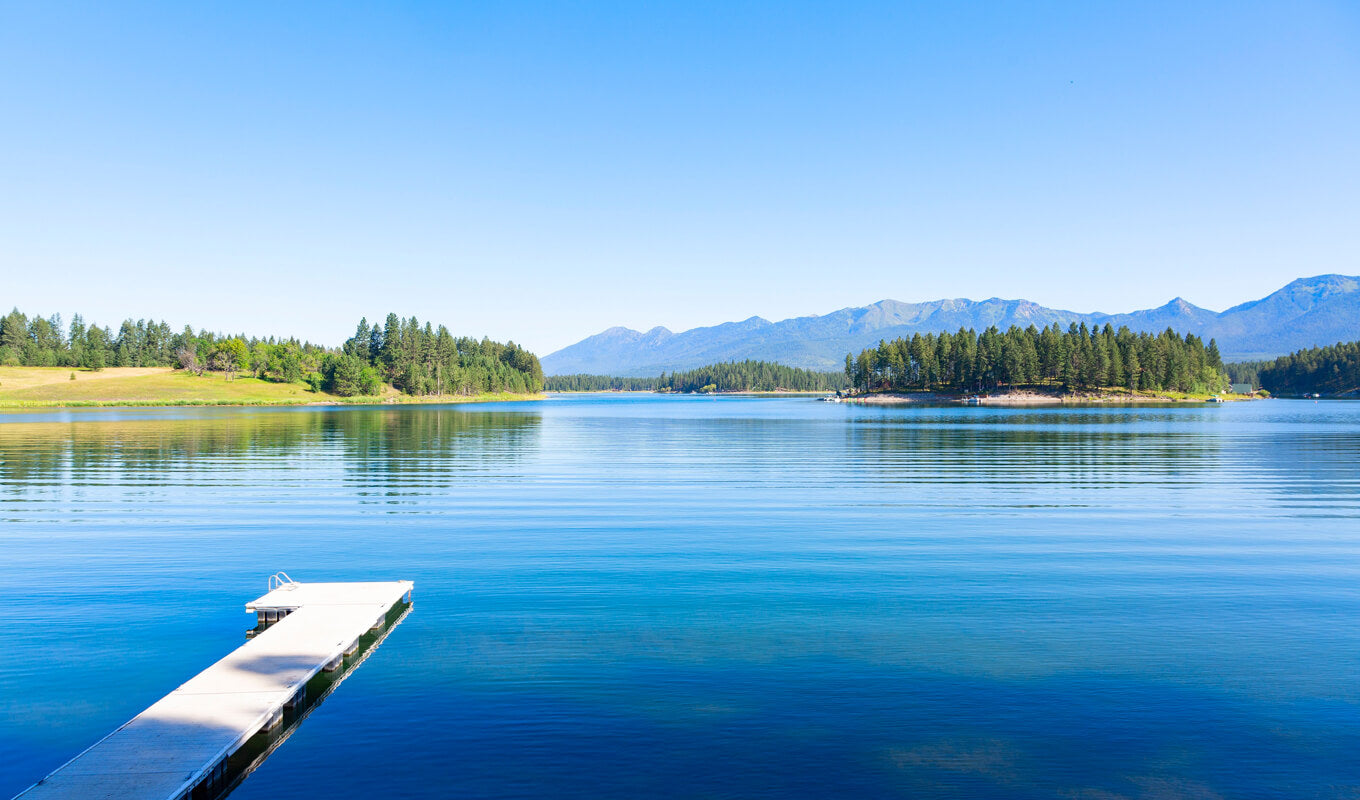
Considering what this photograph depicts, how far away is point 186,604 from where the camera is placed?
17141 millimetres

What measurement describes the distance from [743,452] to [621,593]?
43.5 meters

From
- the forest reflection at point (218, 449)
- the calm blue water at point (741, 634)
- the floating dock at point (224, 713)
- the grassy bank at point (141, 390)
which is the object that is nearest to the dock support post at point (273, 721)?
the floating dock at point (224, 713)

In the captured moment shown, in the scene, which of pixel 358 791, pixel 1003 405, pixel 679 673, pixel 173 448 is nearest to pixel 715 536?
pixel 679 673

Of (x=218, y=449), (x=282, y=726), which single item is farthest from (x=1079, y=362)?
(x=282, y=726)

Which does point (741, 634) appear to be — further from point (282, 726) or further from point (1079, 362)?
point (1079, 362)

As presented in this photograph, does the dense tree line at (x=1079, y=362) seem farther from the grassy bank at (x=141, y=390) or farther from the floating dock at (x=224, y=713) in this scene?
the floating dock at (x=224, y=713)

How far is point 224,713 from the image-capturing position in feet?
34.7

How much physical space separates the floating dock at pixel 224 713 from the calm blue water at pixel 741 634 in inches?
22.6

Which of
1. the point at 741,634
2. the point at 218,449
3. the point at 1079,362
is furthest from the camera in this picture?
the point at 1079,362

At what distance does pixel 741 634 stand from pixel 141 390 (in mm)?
190783

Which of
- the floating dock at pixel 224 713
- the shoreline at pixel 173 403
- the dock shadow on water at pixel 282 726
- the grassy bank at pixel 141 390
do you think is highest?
the grassy bank at pixel 141 390

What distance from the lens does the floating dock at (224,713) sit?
884 centimetres

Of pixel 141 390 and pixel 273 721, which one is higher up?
pixel 141 390

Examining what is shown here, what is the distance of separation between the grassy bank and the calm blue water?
140660mm
